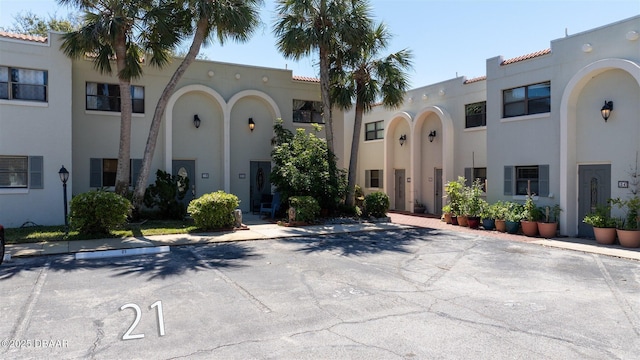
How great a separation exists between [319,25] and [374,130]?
9096mm

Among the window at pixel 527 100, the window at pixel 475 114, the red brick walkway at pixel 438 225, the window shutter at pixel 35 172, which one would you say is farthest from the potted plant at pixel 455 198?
the window shutter at pixel 35 172

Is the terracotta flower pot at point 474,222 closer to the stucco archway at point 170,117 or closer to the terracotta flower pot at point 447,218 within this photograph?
the terracotta flower pot at point 447,218

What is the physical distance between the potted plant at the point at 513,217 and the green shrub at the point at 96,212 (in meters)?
12.2

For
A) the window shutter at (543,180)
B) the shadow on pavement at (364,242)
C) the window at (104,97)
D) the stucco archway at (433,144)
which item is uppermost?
the window at (104,97)

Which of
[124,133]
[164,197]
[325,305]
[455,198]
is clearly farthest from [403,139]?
[325,305]

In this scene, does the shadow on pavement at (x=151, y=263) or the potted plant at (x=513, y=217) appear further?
the potted plant at (x=513, y=217)

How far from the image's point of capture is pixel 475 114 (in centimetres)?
1862

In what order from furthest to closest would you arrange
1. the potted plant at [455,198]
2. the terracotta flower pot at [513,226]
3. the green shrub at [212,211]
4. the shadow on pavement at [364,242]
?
the potted plant at [455,198], the terracotta flower pot at [513,226], the green shrub at [212,211], the shadow on pavement at [364,242]

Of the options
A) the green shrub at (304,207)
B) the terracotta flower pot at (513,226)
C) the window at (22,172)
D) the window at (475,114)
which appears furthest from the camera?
the window at (475,114)

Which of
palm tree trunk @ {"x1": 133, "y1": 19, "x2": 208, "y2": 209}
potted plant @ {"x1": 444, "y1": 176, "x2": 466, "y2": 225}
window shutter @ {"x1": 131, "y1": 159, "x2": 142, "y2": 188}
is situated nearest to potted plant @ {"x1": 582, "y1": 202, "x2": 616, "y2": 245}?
potted plant @ {"x1": 444, "y1": 176, "x2": 466, "y2": 225}

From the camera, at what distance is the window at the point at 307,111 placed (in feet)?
65.2

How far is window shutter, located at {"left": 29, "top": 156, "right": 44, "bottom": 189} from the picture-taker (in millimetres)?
13859

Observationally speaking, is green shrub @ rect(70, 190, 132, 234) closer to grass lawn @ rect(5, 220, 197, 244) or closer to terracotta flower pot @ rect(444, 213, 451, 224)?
grass lawn @ rect(5, 220, 197, 244)

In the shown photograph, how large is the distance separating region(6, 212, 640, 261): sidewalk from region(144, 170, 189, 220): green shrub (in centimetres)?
260
